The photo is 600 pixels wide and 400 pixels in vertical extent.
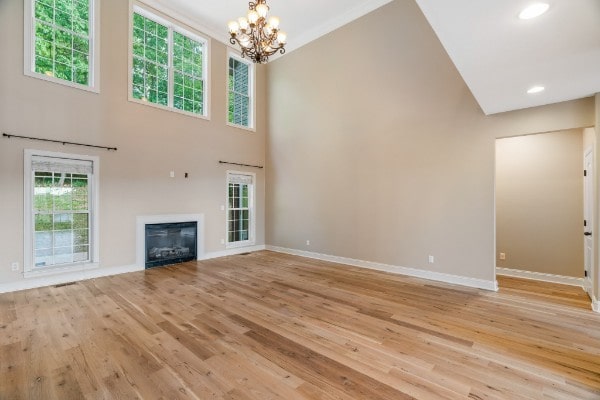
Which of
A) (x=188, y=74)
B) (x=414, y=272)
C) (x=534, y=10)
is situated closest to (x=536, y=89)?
(x=534, y=10)

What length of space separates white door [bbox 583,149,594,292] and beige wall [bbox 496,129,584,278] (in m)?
0.19

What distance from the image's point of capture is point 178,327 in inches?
117

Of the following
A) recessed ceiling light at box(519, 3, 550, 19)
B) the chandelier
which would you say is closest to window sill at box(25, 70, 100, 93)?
the chandelier

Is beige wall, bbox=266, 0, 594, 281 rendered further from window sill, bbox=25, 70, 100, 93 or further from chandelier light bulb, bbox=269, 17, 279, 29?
window sill, bbox=25, 70, 100, 93

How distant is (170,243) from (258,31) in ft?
15.0

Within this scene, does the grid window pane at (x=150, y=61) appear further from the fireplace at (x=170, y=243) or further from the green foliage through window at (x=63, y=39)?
the fireplace at (x=170, y=243)

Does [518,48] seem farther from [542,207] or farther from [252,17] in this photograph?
[542,207]

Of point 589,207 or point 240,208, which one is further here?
point 240,208

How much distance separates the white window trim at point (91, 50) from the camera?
4332 mm

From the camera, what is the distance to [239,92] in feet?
24.6

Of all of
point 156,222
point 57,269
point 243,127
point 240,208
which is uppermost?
point 243,127

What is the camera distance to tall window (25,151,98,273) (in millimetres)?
4387

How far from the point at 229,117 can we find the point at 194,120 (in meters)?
1.05

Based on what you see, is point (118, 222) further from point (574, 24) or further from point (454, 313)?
point (574, 24)
